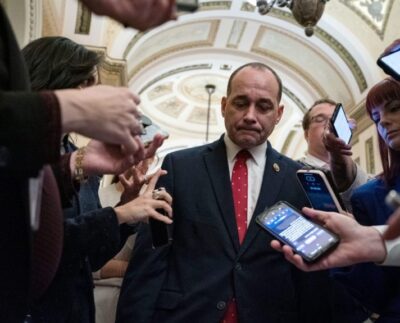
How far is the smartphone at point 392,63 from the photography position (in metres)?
1.14

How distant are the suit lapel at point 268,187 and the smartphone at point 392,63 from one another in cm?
60

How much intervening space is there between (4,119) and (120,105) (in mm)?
188

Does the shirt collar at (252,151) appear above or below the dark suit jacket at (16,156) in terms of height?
below

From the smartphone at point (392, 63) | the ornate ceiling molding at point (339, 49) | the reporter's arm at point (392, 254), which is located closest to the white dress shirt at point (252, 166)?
the reporter's arm at point (392, 254)

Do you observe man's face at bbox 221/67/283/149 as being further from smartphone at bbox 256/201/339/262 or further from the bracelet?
the bracelet

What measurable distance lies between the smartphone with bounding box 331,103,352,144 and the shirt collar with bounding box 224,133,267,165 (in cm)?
28

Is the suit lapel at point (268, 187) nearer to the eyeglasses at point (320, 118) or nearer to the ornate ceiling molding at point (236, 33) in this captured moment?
the eyeglasses at point (320, 118)

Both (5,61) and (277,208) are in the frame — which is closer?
(5,61)

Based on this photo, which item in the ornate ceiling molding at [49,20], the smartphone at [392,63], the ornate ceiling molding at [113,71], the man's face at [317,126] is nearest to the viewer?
the smartphone at [392,63]

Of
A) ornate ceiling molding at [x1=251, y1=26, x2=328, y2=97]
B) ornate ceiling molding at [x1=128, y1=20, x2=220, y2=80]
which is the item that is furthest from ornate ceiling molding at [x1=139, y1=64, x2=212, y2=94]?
ornate ceiling molding at [x1=251, y1=26, x2=328, y2=97]

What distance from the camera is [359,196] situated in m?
1.43

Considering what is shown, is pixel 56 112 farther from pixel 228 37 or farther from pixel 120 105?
pixel 228 37

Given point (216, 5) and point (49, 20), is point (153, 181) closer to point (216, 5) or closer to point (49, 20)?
point (49, 20)

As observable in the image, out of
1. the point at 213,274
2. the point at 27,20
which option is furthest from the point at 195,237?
the point at 27,20
